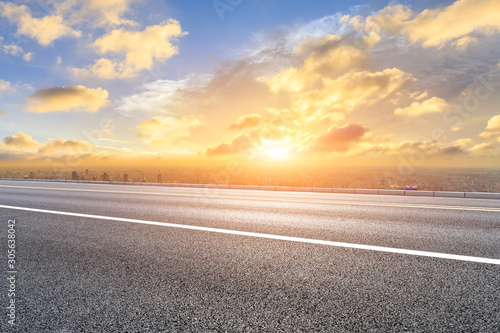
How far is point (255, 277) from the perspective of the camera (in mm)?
3330

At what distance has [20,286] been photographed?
10.7 ft

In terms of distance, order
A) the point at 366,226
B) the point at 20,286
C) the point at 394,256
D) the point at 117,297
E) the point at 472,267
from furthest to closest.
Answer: the point at 366,226 → the point at 394,256 → the point at 472,267 → the point at 20,286 → the point at 117,297

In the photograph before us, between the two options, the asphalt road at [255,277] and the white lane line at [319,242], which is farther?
the white lane line at [319,242]

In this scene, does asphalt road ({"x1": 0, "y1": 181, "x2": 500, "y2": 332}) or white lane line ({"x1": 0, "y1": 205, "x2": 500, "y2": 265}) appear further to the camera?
white lane line ({"x1": 0, "y1": 205, "x2": 500, "y2": 265})

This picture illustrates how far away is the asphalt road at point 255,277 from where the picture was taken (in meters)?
2.42

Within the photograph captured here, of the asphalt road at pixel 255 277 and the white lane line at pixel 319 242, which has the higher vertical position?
the white lane line at pixel 319 242

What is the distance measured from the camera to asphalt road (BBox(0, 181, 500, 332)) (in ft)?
7.94

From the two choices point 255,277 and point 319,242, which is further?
point 319,242

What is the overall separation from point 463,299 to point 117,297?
3467mm

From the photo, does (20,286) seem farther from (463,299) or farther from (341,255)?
(463,299)

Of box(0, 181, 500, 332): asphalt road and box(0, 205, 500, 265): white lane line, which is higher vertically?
box(0, 205, 500, 265): white lane line

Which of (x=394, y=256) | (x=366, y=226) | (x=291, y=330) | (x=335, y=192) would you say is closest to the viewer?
(x=291, y=330)

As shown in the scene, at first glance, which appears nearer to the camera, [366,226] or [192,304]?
[192,304]

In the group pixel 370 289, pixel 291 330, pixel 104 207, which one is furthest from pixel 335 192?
pixel 291 330
